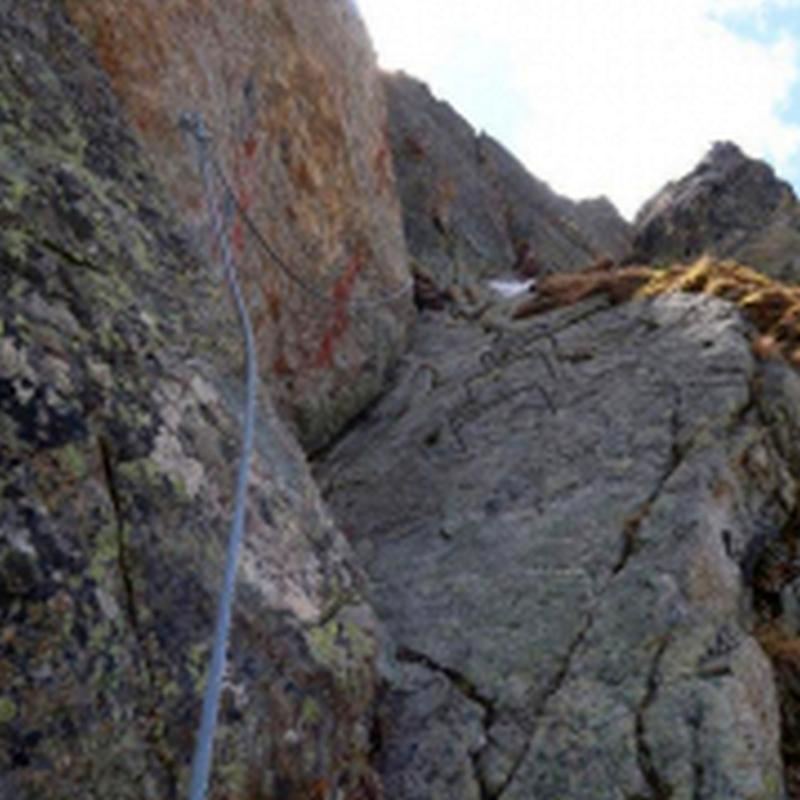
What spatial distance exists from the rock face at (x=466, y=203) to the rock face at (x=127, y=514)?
15.8 meters

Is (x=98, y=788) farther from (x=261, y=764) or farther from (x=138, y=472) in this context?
(x=138, y=472)

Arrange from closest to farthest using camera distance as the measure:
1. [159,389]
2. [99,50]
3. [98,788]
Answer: [98,788] < [159,389] < [99,50]

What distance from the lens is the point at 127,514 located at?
17.5ft

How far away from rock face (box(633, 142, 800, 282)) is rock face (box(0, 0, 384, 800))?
3217 centimetres

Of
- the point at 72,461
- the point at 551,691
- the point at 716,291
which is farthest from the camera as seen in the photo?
the point at 716,291

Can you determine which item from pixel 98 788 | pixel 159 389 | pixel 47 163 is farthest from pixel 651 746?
pixel 47 163

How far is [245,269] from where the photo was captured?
445 inches

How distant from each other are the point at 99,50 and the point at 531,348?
7.81 metres

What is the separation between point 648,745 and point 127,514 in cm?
430

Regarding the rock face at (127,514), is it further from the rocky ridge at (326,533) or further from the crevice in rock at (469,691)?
the crevice in rock at (469,691)

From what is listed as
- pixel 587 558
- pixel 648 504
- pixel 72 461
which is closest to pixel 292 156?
pixel 648 504

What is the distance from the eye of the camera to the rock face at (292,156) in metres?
9.91

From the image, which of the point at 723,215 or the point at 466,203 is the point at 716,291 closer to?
the point at 466,203

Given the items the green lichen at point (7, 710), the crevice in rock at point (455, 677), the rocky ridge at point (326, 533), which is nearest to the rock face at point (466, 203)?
the rocky ridge at point (326, 533)
